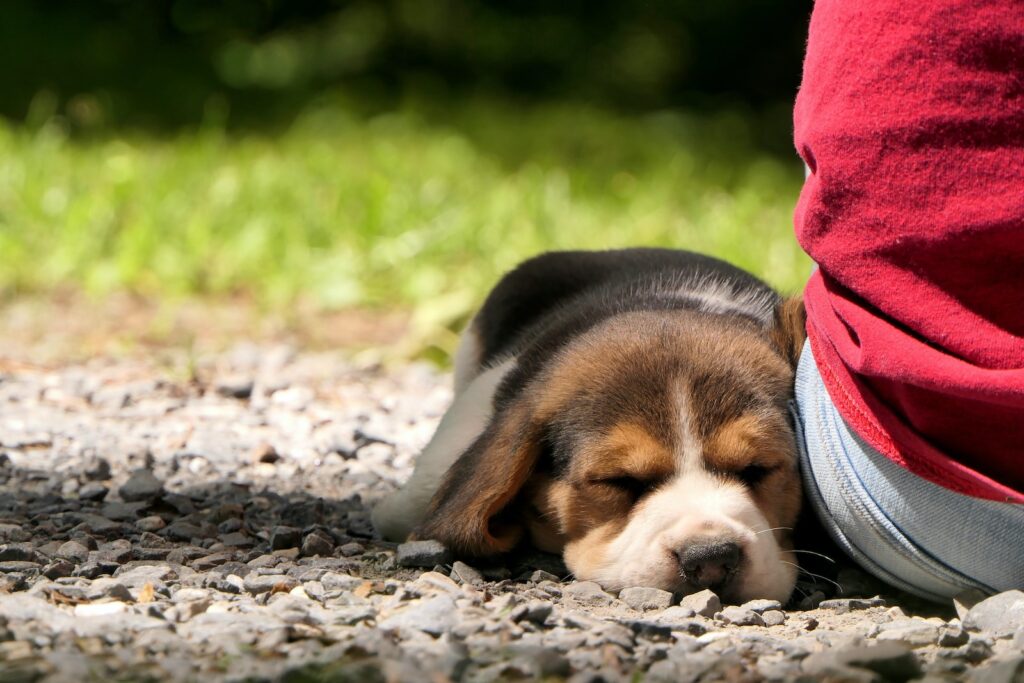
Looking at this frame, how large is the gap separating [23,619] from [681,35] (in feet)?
41.2

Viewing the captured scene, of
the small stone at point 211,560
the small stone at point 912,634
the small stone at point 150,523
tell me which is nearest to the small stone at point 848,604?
the small stone at point 912,634

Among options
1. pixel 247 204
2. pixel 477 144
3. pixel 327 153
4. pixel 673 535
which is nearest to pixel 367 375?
pixel 247 204

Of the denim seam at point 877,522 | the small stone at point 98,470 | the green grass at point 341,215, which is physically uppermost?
the green grass at point 341,215

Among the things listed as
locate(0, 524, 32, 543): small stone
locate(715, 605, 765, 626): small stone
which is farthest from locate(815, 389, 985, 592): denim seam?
locate(0, 524, 32, 543): small stone

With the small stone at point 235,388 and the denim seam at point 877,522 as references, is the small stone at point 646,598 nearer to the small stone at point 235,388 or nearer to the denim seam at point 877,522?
the denim seam at point 877,522

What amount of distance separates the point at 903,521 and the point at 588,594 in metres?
0.71

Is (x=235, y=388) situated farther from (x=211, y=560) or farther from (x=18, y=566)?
(x=18, y=566)

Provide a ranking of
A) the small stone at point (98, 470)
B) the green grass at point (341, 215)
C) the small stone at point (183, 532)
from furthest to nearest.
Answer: the green grass at point (341, 215) → the small stone at point (98, 470) → the small stone at point (183, 532)

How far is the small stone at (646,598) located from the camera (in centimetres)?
309

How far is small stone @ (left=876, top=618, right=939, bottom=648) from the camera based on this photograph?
2748mm

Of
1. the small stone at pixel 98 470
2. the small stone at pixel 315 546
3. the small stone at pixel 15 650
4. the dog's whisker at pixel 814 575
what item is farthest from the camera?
the small stone at pixel 98 470

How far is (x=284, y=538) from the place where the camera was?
3.44m

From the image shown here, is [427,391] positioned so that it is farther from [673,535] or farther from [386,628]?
[386,628]

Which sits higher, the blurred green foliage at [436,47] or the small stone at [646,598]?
the blurred green foliage at [436,47]
